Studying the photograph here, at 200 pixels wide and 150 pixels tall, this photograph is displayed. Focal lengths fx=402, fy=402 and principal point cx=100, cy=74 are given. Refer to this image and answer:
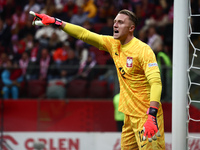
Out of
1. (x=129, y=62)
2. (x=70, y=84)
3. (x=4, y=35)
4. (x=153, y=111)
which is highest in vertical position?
(x=4, y=35)

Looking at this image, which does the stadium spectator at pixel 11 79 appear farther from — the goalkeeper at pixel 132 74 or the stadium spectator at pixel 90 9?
the goalkeeper at pixel 132 74

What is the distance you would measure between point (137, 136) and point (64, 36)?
713 cm

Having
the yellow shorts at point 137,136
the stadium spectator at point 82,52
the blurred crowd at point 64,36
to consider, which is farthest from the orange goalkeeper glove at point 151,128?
the stadium spectator at point 82,52

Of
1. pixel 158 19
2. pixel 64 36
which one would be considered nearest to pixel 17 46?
pixel 64 36

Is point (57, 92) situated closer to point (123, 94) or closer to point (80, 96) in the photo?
point (80, 96)

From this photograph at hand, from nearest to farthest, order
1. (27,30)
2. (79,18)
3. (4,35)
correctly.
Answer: (79,18), (27,30), (4,35)

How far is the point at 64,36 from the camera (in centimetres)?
1118

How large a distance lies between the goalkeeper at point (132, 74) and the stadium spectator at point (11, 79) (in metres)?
4.34

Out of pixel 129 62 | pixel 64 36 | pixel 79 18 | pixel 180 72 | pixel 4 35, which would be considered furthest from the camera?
pixel 4 35

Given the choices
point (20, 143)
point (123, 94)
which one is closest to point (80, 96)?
point (20, 143)

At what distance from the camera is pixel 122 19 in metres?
4.51

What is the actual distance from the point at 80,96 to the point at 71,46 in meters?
2.56

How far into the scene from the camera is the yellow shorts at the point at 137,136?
14.1 feet

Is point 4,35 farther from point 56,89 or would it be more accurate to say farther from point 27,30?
point 56,89
